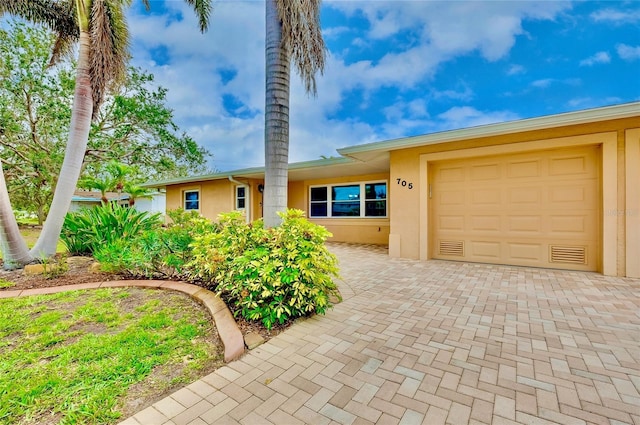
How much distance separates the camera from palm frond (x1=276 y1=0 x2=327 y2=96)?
11.9 ft

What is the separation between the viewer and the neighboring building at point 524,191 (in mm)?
4871

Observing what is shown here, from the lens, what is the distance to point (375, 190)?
1017 centimetres

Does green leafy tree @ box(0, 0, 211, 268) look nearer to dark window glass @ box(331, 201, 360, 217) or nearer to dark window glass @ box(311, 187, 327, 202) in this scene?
dark window glass @ box(311, 187, 327, 202)

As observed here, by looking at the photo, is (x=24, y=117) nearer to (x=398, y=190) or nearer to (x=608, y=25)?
(x=398, y=190)

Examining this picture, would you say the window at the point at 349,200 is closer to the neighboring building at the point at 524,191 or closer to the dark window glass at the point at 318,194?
the dark window glass at the point at 318,194

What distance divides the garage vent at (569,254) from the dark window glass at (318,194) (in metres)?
7.61

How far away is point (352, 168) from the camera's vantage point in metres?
9.33

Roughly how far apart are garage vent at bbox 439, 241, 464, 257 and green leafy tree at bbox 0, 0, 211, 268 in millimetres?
7599

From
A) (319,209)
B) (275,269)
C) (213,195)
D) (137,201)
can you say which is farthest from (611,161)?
(137,201)

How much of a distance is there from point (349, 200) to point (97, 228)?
7.87 metres

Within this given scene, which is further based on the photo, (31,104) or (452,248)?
(31,104)

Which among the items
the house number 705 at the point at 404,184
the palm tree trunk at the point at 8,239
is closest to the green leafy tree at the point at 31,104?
the palm tree trunk at the point at 8,239

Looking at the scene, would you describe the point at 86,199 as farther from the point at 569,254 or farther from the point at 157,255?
the point at 569,254

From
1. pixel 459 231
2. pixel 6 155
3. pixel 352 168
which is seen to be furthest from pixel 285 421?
pixel 6 155
